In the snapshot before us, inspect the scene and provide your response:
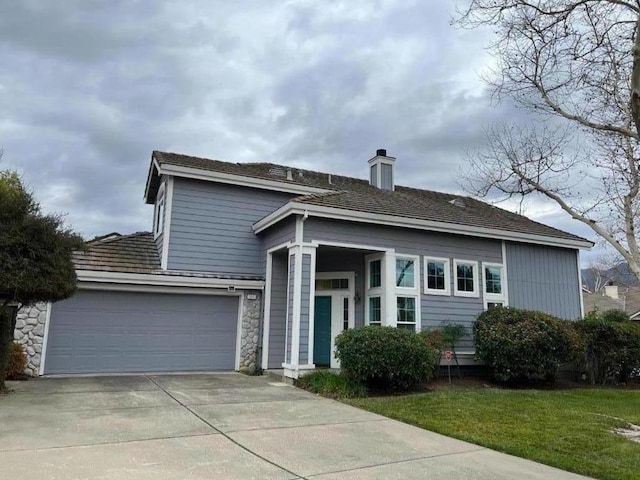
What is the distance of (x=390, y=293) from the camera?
412 inches

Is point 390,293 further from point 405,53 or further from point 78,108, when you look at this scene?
point 78,108

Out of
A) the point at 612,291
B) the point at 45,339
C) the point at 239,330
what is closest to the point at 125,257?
the point at 45,339

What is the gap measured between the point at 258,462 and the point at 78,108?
11.4 metres

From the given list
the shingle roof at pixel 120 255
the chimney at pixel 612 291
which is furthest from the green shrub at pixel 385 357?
the chimney at pixel 612 291

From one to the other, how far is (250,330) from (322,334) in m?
1.85

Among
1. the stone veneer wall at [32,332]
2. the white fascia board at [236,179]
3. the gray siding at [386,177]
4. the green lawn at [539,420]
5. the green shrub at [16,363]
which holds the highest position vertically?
the gray siding at [386,177]

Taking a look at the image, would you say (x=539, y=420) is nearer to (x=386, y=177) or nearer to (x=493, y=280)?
(x=493, y=280)

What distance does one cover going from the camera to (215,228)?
11766 mm

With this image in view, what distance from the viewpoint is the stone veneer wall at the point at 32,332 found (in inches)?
379

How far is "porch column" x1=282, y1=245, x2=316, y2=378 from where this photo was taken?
931 cm

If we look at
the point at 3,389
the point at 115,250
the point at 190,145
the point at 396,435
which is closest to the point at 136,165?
the point at 190,145

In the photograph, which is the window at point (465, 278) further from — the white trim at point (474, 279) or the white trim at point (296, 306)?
the white trim at point (296, 306)

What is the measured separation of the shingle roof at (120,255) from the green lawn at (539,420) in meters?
6.19

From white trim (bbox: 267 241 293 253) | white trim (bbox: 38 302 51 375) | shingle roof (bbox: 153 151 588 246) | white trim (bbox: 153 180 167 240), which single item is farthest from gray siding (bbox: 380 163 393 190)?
white trim (bbox: 38 302 51 375)
